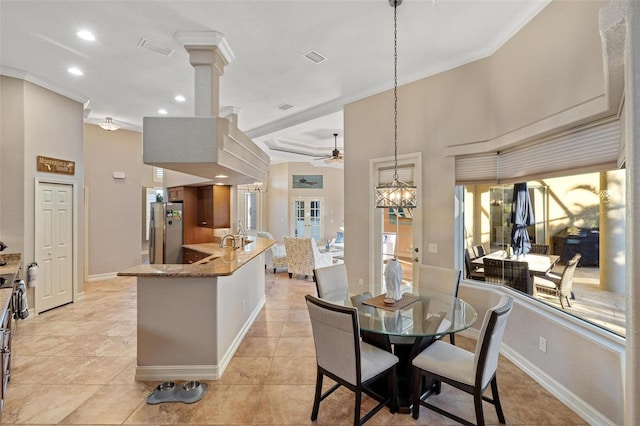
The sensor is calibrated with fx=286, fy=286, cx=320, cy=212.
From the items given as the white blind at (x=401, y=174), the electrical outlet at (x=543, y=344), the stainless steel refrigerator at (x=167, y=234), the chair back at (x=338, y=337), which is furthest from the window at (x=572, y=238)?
the stainless steel refrigerator at (x=167, y=234)

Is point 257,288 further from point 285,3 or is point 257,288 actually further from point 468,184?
point 285,3

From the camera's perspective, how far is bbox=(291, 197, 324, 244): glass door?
33.6 feet

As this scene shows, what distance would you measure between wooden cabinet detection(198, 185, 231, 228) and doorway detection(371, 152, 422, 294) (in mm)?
3482

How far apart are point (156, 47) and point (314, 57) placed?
1.76 m

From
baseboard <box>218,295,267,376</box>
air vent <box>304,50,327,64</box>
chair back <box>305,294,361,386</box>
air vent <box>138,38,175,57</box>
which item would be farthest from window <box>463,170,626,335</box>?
air vent <box>138,38,175,57</box>

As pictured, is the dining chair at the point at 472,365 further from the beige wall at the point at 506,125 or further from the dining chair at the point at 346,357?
the beige wall at the point at 506,125

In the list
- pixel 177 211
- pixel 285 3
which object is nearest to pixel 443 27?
pixel 285 3

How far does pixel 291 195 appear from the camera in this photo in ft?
33.5

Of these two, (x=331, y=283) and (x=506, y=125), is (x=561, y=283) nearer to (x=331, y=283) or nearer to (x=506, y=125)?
(x=506, y=125)

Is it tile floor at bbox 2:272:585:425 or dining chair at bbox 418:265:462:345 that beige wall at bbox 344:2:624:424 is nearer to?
tile floor at bbox 2:272:585:425

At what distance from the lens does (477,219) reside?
3447mm

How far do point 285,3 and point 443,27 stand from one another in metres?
1.58

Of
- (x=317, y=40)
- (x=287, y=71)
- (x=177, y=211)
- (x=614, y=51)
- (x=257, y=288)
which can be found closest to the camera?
(x=614, y=51)

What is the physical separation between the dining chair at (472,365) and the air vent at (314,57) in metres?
3.08
